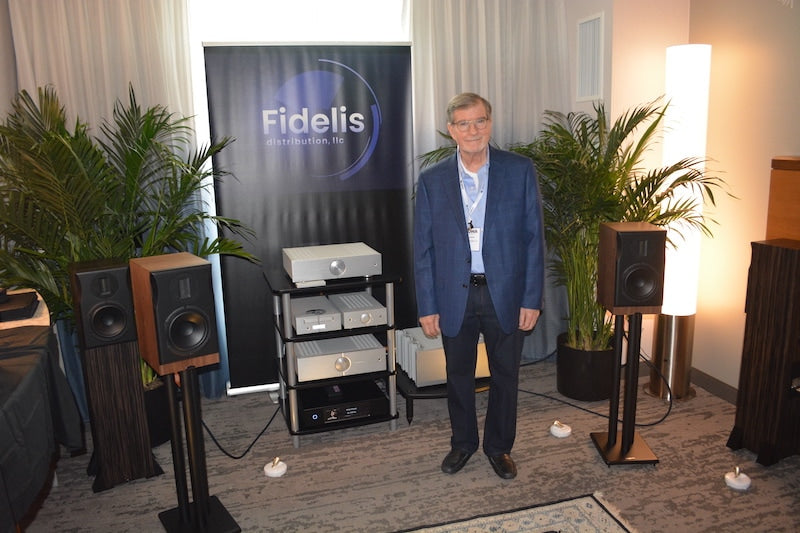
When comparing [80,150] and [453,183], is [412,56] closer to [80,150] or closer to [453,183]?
[453,183]

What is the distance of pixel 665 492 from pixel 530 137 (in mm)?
2188

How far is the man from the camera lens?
2.52 m

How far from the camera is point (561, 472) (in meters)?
2.79

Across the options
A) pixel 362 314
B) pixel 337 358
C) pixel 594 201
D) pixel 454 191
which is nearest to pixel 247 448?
pixel 337 358

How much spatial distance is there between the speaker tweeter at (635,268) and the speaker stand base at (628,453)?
0.63 metres

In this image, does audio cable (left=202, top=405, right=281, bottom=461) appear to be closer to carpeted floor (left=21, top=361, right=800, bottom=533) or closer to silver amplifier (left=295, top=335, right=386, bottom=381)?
carpeted floor (left=21, top=361, right=800, bottom=533)

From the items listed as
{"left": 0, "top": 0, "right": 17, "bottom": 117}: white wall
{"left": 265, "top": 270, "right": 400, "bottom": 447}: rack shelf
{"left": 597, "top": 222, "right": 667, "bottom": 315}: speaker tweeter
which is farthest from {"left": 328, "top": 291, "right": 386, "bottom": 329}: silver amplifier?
{"left": 0, "top": 0, "right": 17, "bottom": 117}: white wall

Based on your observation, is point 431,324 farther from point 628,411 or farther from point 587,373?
point 587,373

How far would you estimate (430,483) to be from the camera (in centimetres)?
273

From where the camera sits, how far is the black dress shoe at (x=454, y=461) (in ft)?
9.15

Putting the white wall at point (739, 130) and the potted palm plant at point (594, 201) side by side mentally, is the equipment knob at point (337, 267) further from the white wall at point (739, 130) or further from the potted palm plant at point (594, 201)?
the white wall at point (739, 130)

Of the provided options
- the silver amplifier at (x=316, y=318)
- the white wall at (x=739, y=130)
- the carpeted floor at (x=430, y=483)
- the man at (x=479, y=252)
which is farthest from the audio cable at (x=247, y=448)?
the white wall at (x=739, y=130)

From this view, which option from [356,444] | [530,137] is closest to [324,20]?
[530,137]

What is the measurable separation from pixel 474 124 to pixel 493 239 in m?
0.44
